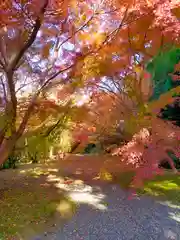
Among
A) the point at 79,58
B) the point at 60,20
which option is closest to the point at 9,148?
the point at 79,58

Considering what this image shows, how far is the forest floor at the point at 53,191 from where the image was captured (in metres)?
5.25

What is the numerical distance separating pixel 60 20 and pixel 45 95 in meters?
1.38

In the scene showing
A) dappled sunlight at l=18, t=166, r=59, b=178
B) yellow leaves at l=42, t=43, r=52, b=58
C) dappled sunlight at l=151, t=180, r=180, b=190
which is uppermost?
yellow leaves at l=42, t=43, r=52, b=58

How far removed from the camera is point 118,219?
18.2 ft

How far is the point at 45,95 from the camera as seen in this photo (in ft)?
20.1

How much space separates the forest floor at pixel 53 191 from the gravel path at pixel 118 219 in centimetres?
7

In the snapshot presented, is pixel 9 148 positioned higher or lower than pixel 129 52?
lower

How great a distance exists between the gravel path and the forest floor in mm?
73

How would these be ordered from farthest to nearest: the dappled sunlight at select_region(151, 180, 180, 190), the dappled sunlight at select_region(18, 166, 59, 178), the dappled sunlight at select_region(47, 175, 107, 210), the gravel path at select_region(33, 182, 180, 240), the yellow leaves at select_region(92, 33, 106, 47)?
the dappled sunlight at select_region(18, 166, 59, 178) < the dappled sunlight at select_region(151, 180, 180, 190) < the dappled sunlight at select_region(47, 175, 107, 210) < the yellow leaves at select_region(92, 33, 106, 47) < the gravel path at select_region(33, 182, 180, 240)

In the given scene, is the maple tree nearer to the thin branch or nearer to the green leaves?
the thin branch

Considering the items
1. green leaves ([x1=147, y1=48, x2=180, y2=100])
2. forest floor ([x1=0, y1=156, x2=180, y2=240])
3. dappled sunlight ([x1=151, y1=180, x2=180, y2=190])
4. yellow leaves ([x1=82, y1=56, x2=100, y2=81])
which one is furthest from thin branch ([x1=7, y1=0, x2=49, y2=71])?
dappled sunlight ([x1=151, y1=180, x2=180, y2=190])

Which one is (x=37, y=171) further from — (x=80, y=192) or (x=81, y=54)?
(x=81, y=54)

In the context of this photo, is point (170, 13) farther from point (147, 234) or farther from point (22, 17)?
point (147, 234)

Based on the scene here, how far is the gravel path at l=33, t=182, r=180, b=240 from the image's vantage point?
5047mm
